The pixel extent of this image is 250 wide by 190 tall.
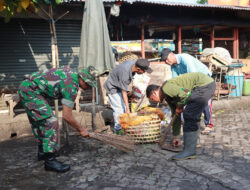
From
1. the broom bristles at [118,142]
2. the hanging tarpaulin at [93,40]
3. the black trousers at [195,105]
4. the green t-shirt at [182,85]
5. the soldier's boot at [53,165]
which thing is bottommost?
the soldier's boot at [53,165]

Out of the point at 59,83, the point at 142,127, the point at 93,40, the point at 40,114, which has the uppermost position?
the point at 93,40

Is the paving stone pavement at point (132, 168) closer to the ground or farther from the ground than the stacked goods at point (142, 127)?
closer to the ground

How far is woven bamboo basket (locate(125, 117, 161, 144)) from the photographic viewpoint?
4.96m

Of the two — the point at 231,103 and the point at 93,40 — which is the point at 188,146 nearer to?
the point at 93,40

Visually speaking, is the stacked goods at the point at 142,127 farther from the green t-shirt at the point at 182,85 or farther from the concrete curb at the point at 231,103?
the concrete curb at the point at 231,103

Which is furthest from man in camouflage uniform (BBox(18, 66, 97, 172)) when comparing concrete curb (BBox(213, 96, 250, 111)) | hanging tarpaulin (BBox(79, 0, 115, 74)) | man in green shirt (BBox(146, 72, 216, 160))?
concrete curb (BBox(213, 96, 250, 111))

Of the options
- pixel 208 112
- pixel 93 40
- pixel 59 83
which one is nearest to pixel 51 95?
pixel 59 83

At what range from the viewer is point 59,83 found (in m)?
3.65

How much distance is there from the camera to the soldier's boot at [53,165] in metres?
3.94

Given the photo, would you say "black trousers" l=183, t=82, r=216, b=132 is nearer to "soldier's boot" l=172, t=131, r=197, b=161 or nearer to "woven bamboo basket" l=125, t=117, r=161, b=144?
"soldier's boot" l=172, t=131, r=197, b=161

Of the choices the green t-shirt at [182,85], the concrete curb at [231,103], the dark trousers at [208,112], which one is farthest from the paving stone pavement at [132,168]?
the concrete curb at [231,103]

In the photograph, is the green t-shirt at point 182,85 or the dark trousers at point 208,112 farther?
the dark trousers at point 208,112

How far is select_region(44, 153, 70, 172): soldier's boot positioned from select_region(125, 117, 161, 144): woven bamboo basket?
140 cm

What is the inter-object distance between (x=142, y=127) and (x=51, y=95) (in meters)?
1.83
